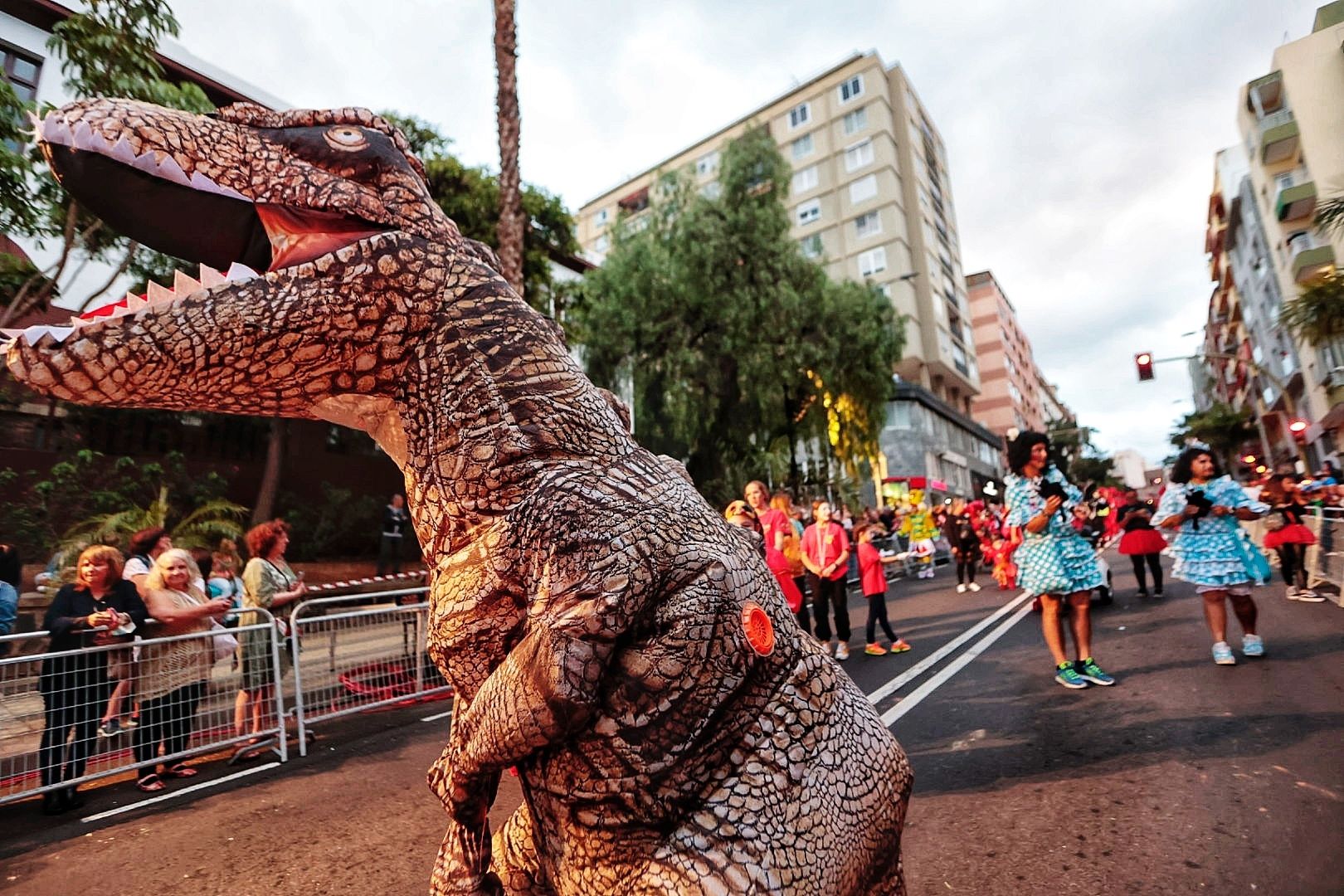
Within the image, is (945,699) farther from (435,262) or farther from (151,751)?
(151,751)

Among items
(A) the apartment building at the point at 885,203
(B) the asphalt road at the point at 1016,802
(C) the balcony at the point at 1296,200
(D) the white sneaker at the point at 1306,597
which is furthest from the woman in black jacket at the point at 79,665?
(C) the balcony at the point at 1296,200

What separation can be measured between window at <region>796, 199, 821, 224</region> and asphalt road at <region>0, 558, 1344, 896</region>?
39.1 metres

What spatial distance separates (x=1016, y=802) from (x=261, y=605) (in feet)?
18.7

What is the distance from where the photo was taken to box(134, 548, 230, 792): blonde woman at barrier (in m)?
4.68

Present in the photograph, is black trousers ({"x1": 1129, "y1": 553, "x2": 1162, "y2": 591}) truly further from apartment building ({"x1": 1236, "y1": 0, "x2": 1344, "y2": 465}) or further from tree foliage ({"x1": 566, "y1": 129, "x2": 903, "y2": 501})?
apartment building ({"x1": 1236, "y1": 0, "x2": 1344, "y2": 465})

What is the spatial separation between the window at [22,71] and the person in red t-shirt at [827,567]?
11902mm

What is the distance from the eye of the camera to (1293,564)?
8875 mm

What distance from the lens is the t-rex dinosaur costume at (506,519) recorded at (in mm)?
1043

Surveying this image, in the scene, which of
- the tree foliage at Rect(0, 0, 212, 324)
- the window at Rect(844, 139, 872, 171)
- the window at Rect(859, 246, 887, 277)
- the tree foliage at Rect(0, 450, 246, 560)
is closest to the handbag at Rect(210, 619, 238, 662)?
the tree foliage at Rect(0, 0, 212, 324)

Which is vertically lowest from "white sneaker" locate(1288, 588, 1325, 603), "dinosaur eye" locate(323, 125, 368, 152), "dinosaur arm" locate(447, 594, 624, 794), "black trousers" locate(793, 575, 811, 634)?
"white sneaker" locate(1288, 588, 1325, 603)

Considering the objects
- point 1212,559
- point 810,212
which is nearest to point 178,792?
point 1212,559

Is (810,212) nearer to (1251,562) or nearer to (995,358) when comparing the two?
(995,358)

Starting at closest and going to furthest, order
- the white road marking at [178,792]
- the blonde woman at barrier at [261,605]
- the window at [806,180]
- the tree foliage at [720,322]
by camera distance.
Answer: the white road marking at [178,792] < the blonde woman at barrier at [261,605] < the tree foliage at [720,322] < the window at [806,180]

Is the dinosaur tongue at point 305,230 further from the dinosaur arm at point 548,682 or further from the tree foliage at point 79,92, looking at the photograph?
the tree foliage at point 79,92
